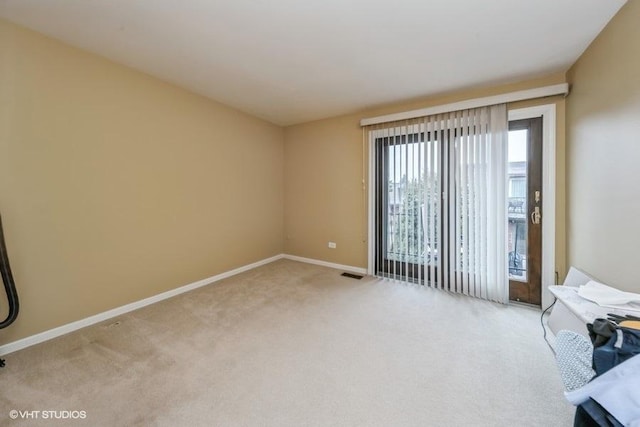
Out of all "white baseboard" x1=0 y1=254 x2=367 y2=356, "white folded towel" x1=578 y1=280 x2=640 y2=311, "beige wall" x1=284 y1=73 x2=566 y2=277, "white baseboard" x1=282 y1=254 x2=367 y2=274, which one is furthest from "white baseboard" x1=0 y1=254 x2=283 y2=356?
"white folded towel" x1=578 y1=280 x2=640 y2=311

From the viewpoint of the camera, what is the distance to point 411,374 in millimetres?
1667

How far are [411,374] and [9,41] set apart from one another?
12.4ft

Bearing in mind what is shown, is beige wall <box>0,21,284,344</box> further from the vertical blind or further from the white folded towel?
the white folded towel

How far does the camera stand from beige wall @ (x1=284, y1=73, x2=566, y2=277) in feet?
12.3

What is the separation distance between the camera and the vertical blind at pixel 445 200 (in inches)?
108

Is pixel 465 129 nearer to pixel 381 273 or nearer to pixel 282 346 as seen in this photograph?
pixel 381 273

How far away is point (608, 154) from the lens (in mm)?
1825

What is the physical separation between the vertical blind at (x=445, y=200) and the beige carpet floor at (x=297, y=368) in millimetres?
502

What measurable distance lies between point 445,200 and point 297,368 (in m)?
2.46

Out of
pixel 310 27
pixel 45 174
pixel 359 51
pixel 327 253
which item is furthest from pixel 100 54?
pixel 327 253

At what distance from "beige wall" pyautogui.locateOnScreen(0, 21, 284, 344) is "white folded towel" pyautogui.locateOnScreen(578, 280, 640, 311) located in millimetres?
3652

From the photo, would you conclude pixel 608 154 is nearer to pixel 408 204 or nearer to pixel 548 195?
pixel 548 195

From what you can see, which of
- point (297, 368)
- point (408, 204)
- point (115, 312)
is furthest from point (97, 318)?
point (408, 204)

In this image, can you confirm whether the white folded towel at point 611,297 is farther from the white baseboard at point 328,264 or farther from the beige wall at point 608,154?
the white baseboard at point 328,264
